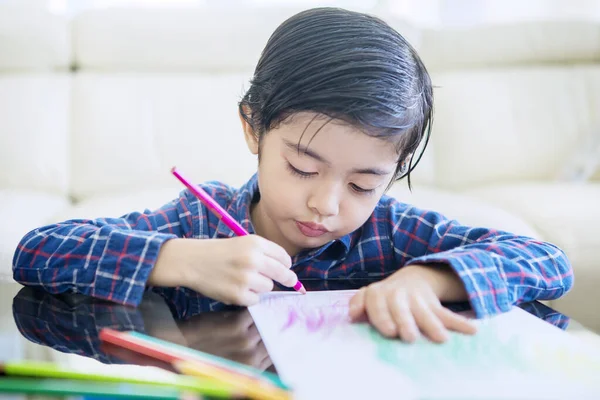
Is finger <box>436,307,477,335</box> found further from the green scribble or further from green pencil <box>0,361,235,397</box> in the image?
green pencil <box>0,361,235,397</box>

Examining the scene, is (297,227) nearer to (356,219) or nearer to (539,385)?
(356,219)

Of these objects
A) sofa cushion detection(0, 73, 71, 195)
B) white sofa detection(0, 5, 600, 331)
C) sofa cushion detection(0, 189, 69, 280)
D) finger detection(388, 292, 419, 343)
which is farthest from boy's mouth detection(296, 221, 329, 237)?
sofa cushion detection(0, 73, 71, 195)

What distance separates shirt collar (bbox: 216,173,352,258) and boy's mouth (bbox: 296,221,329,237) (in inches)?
4.1

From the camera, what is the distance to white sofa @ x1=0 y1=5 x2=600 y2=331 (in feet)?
6.12

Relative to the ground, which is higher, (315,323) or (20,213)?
(315,323)

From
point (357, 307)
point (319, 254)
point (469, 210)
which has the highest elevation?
point (357, 307)

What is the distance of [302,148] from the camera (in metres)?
0.73

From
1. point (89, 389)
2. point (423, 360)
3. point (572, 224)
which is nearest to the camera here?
point (89, 389)

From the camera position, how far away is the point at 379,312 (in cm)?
54

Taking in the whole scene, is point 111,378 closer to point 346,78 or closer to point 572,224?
point 346,78

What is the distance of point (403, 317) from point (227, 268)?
0.17 m

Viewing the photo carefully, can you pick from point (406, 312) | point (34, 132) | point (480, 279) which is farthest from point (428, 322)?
point (34, 132)

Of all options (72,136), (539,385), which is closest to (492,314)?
(539,385)

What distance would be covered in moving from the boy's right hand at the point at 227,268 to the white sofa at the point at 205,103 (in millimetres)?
1046
